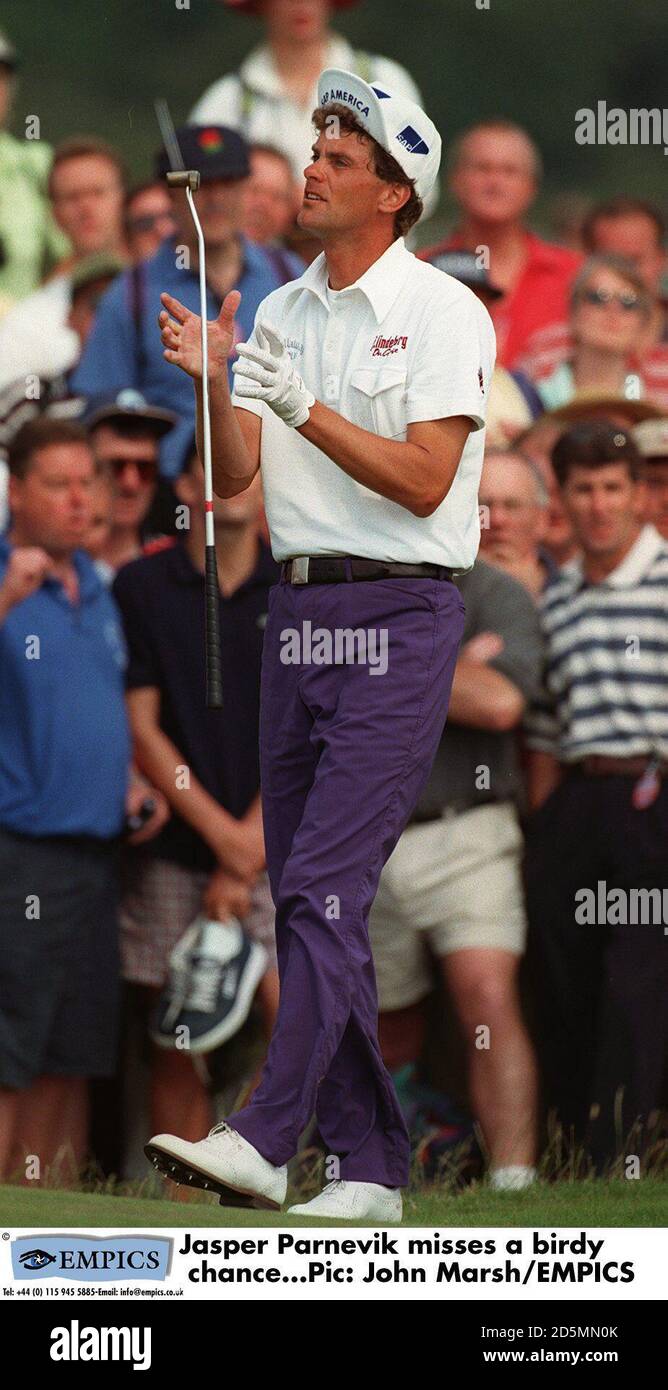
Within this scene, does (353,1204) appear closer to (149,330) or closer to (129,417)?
(129,417)

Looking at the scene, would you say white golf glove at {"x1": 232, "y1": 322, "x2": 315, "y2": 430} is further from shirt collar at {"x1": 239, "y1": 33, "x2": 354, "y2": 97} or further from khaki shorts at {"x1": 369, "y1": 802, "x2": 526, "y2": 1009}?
shirt collar at {"x1": 239, "y1": 33, "x2": 354, "y2": 97}

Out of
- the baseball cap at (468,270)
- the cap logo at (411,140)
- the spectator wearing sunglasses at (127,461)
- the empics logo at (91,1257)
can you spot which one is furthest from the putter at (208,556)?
the baseball cap at (468,270)

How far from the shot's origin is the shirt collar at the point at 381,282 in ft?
16.2

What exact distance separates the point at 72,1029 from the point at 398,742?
8.63 ft

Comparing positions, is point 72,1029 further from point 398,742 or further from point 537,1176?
point 398,742

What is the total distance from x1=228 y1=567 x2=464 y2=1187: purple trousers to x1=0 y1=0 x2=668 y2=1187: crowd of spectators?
77.7 inches

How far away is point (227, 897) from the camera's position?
23.6 feet

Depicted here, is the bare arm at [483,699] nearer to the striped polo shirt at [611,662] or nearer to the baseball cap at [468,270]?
the striped polo shirt at [611,662]

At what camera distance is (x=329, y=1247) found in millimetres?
4871

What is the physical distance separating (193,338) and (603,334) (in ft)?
11.0

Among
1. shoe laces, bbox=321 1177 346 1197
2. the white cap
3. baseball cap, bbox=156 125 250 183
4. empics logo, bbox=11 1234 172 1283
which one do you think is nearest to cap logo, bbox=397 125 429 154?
the white cap

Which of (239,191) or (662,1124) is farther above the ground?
(239,191)

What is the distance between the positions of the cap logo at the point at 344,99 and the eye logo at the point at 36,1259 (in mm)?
2560
